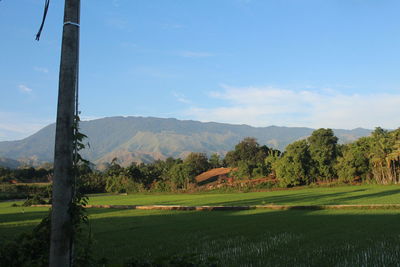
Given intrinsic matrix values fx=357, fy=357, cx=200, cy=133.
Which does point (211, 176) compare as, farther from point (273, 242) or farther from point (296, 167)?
point (273, 242)

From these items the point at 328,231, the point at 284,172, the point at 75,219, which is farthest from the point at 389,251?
the point at 284,172

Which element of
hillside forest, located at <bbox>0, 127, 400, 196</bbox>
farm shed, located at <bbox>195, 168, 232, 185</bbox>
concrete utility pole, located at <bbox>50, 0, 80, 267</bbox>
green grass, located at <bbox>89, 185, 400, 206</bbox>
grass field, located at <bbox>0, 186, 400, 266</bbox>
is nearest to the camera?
concrete utility pole, located at <bbox>50, 0, 80, 267</bbox>

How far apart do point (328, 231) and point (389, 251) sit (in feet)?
15.4

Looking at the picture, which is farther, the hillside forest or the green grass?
the hillside forest

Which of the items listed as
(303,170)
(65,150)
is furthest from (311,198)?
(65,150)

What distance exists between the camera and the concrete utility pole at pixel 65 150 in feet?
12.5

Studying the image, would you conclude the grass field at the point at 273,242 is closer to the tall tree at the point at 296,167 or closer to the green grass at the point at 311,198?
the green grass at the point at 311,198

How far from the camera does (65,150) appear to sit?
388 centimetres

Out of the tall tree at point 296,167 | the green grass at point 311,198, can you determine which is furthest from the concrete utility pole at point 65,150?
the tall tree at point 296,167

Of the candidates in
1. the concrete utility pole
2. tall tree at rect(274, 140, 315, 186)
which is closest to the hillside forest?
tall tree at rect(274, 140, 315, 186)

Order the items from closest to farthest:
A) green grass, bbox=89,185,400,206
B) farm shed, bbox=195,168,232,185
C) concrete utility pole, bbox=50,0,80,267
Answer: concrete utility pole, bbox=50,0,80,267, green grass, bbox=89,185,400,206, farm shed, bbox=195,168,232,185

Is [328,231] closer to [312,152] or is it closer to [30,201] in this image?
[30,201]

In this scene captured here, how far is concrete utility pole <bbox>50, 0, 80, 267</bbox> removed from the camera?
382 cm

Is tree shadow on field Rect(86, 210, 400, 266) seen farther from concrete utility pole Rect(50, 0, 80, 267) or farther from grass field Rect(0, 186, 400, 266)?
concrete utility pole Rect(50, 0, 80, 267)
